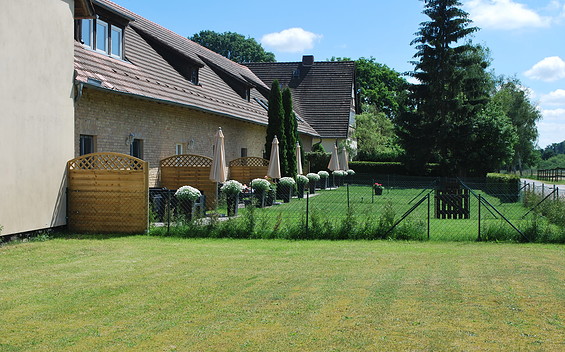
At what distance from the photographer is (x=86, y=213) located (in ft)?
46.8

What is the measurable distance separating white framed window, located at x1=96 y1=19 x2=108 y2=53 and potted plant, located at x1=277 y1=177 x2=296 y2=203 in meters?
9.85

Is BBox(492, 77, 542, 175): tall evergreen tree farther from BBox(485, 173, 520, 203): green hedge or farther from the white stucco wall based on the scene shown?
the white stucco wall

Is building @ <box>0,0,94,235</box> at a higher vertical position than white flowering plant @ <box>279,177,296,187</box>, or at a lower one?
higher

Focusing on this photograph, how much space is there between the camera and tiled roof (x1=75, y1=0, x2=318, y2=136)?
1725 cm

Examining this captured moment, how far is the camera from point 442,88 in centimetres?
4700

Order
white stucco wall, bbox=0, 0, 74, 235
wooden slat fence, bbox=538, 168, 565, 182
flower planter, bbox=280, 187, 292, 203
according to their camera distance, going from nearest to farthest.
A: 1. white stucco wall, bbox=0, 0, 74, 235
2. flower planter, bbox=280, 187, 292, 203
3. wooden slat fence, bbox=538, 168, 565, 182

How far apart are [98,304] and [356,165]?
43487 mm

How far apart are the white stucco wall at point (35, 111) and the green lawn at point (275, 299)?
142 cm

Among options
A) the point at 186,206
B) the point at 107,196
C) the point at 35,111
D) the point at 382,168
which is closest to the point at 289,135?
the point at 186,206

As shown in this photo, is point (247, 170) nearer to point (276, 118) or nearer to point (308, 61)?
point (276, 118)

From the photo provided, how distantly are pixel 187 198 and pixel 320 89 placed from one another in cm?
3627

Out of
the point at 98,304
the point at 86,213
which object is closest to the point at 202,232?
the point at 86,213

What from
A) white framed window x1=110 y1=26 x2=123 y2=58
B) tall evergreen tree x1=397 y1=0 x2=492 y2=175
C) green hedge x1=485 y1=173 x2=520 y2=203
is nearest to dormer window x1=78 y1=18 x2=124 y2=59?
white framed window x1=110 y1=26 x2=123 y2=58

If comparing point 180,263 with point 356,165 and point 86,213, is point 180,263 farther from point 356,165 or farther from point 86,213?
point 356,165
